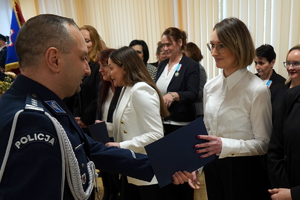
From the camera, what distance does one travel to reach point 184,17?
4.20 m

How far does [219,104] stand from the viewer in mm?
1449

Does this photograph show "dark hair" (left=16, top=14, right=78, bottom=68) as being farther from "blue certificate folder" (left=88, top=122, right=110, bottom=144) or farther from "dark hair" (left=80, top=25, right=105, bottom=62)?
"dark hair" (left=80, top=25, right=105, bottom=62)

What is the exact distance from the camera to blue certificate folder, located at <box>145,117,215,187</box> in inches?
43.6

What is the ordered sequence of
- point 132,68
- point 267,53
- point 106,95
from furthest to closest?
point 267,53 → point 106,95 → point 132,68

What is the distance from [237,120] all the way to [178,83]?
1.13 metres

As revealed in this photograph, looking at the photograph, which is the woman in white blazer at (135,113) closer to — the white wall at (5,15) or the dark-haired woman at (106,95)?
the dark-haired woman at (106,95)

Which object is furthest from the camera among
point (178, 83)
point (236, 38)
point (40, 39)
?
point (178, 83)

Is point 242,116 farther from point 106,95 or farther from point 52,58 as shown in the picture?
point 106,95

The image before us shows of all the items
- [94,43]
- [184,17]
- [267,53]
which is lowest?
[267,53]

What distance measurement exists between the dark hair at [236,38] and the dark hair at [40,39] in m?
0.82

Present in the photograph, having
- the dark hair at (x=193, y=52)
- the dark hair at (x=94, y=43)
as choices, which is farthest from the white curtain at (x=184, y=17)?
the dark hair at (x=94, y=43)

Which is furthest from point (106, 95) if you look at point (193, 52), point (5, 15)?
point (5, 15)

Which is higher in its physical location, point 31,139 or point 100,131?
point 31,139

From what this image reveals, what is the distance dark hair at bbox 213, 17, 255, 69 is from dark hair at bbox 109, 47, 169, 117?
0.61 metres
